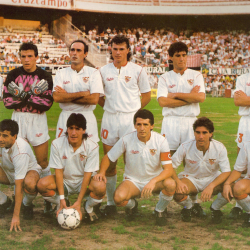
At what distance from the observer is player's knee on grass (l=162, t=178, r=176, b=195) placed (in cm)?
423

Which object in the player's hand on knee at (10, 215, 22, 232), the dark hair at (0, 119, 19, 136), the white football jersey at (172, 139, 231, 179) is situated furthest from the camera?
the white football jersey at (172, 139, 231, 179)

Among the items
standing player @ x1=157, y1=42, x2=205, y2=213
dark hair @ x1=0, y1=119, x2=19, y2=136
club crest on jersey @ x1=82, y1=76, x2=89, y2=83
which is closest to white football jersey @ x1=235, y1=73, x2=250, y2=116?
standing player @ x1=157, y1=42, x2=205, y2=213

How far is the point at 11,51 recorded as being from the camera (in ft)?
86.2

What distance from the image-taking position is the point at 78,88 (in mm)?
4863

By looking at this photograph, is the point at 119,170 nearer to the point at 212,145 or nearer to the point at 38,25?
the point at 212,145

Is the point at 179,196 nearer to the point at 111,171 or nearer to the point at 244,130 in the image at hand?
the point at 111,171

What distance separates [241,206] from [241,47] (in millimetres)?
30825

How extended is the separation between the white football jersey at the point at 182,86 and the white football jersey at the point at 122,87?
33 centimetres

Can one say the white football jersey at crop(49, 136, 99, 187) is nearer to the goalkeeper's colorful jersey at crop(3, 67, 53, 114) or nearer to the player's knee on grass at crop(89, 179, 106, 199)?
the player's knee on grass at crop(89, 179, 106, 199)

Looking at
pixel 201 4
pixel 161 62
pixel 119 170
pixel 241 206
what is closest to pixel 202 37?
pixel 201 4

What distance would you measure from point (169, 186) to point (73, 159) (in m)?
1.18

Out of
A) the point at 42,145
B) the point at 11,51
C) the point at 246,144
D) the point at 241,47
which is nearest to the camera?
the point at 246,144

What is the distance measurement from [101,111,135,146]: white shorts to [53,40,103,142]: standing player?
0.16 m

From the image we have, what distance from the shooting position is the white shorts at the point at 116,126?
16.1 ft
